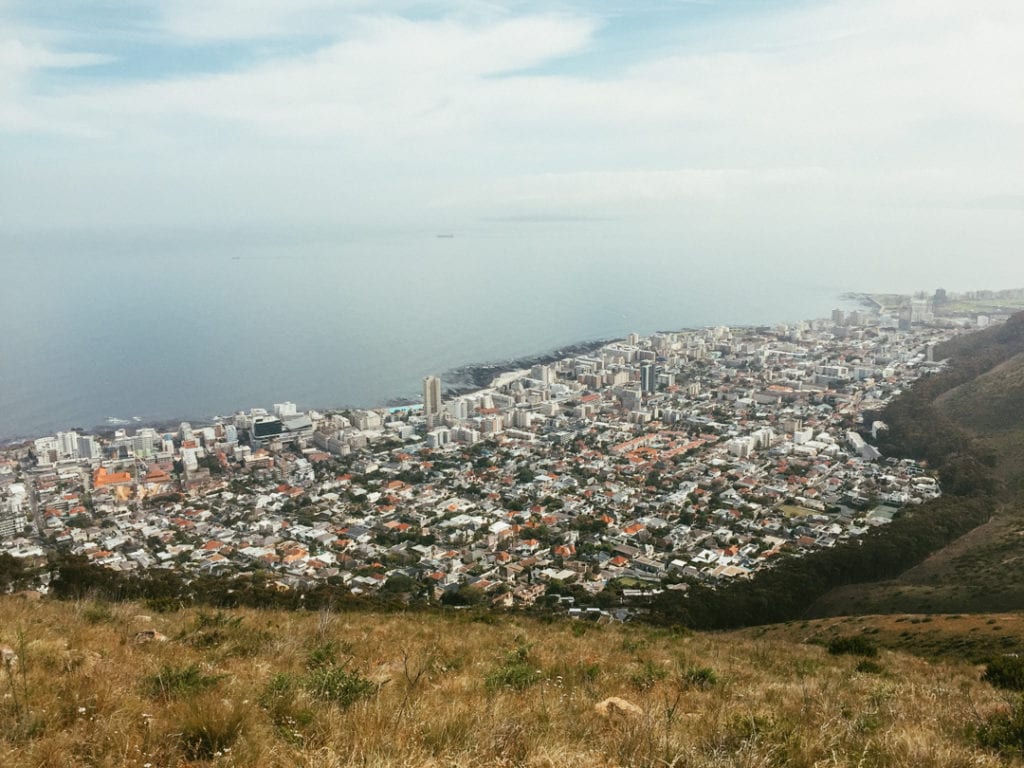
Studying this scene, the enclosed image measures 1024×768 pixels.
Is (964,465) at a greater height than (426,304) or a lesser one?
lesser

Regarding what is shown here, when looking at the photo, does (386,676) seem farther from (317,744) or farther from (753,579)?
(753,579)

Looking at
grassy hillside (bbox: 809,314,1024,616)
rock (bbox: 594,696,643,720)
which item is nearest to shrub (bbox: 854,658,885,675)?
rock (bbox: 594,696,643,720)

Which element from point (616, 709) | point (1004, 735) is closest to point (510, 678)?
point (616, 709)

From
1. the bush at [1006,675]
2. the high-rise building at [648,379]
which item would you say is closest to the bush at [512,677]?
the bush at [1006,675]

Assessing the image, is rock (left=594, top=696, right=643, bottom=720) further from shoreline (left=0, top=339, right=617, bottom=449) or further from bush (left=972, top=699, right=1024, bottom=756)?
shoreline (left=0, top=339, right=617, bottom=449)

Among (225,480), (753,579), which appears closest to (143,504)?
(225,480)

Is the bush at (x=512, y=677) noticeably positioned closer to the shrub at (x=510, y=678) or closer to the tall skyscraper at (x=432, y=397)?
the shrub at (x=510, y=678)
